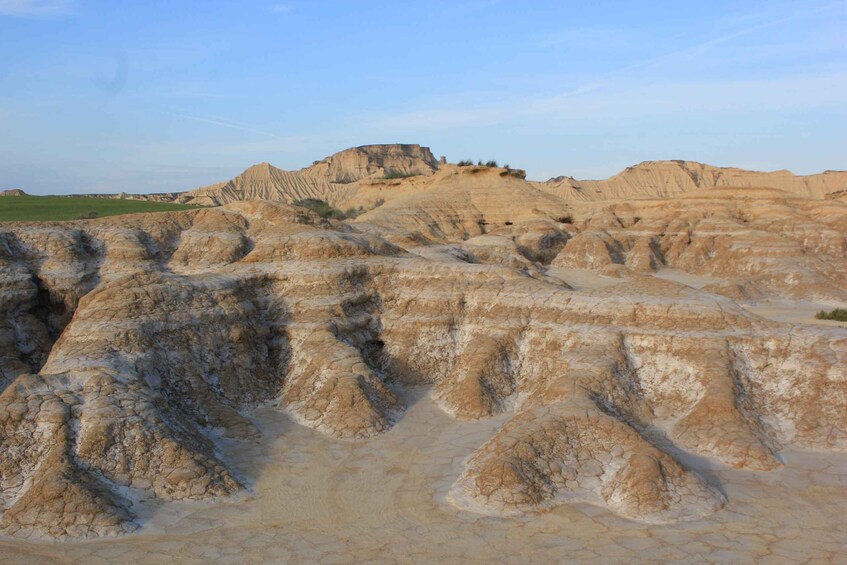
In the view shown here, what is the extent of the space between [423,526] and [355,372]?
5.91 m

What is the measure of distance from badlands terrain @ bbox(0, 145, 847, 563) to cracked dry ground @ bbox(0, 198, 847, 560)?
6cm

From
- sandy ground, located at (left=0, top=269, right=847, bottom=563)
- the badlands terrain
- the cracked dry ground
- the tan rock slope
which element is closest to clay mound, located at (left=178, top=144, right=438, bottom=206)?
the tan rock slope

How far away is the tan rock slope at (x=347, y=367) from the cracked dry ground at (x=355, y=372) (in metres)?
0.05

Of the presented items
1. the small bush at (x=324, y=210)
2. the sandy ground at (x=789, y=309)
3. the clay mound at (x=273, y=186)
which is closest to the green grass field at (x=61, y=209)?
the small bush at (x=324, y=210)

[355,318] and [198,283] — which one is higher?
[198,283]

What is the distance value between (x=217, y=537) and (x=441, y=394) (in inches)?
311

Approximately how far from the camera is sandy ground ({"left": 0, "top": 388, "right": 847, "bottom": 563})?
10859 mm

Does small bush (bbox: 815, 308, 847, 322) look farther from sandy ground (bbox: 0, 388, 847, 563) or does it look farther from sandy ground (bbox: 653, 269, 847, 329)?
sandy ground (bbox: 0, 388, 847, 563)

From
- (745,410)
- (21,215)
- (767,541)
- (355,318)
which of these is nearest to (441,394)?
(355,318)

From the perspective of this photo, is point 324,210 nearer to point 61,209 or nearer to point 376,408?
point 61,209

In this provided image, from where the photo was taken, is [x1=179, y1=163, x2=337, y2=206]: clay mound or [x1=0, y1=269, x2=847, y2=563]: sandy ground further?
[x1=179, y1=163, x2=337, y2=206]: clay mound

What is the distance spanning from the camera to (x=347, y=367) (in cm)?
1731

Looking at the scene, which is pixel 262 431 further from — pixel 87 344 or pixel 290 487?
pixel 87 344

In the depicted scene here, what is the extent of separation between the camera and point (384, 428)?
634 inches
